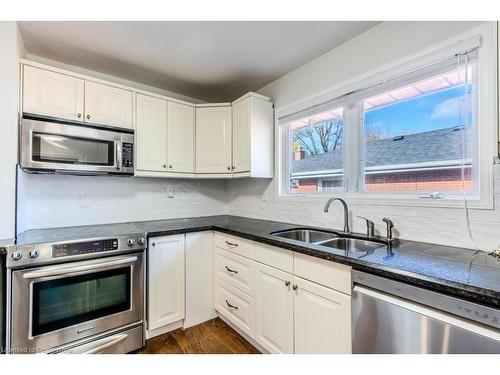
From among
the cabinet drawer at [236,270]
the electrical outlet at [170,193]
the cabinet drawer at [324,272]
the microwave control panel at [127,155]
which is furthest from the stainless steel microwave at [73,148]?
the cabinet drawer at [324,272]

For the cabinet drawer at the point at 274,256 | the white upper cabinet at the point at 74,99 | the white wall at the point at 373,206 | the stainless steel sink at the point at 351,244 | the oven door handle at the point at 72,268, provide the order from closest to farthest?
the white wall at the point at 373,206 → the oven door handle at the point at 72,268 → the cabinet drawer at the point at 274,256 → the stainless steel sink at the point at 351,244 → the white upper cabinet at the point at 74,99

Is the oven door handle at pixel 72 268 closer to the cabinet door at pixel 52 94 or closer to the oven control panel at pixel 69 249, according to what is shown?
the oven control panel at pixel 69 249

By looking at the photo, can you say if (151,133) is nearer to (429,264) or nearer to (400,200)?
(400,200)

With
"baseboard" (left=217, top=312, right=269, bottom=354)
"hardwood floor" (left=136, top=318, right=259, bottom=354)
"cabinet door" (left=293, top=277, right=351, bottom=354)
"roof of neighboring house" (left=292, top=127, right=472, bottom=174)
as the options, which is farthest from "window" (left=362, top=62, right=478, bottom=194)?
"hardwood floor" (left=136, top=318, right=259, bottom=354)

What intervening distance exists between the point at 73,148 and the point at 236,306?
72.1 inches

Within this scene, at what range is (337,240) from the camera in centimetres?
187

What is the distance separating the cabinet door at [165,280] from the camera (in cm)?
200

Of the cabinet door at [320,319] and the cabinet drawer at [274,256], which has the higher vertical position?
the cabinet drawer at [274,256]

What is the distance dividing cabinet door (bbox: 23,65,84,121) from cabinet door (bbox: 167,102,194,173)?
772 mm

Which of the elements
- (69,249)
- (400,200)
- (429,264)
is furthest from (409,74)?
(69,249)

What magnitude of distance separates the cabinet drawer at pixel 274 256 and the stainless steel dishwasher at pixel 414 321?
46cm

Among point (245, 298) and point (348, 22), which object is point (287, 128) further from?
point (245, 298)

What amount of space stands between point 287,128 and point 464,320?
2021 mm
